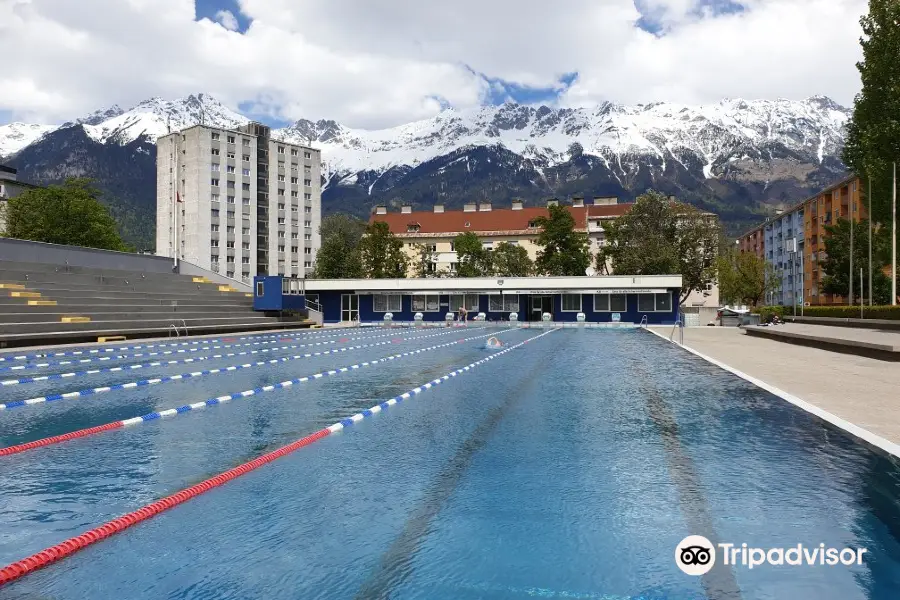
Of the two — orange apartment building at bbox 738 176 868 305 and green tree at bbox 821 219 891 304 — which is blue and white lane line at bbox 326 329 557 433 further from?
orange apartment building at bbox 738 176 868 305

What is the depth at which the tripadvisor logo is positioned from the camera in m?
3.94

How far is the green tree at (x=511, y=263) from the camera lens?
66.8 meters

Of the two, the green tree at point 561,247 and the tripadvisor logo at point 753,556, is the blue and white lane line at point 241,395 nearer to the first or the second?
the tripadvisor logo at point 753,556

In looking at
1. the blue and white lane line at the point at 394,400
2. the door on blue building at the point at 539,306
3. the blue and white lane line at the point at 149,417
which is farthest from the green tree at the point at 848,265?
the blue and white lane line at the point at 149,417

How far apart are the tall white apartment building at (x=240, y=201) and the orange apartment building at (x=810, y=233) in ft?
250

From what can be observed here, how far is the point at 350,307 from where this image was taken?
165ft

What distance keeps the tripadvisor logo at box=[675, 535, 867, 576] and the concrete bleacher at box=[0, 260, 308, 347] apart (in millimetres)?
23819

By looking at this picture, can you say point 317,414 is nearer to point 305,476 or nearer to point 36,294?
point 305,476

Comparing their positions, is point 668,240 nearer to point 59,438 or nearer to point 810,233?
point 810,233

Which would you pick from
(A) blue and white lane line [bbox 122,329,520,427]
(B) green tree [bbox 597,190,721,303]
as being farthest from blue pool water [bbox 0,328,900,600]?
(B) green tree [bbox 597,190,721,303]

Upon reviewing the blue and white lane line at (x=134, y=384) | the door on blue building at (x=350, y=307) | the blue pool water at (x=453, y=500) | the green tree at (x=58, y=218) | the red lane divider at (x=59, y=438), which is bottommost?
the blue and white lane line at (x=134, y=384)

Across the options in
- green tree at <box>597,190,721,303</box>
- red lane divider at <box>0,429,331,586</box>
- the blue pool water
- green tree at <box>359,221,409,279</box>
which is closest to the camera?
the blue pool water

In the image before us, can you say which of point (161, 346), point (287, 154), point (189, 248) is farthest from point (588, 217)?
point (161, 346)

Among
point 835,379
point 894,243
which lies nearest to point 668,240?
Answer: point 894,243
